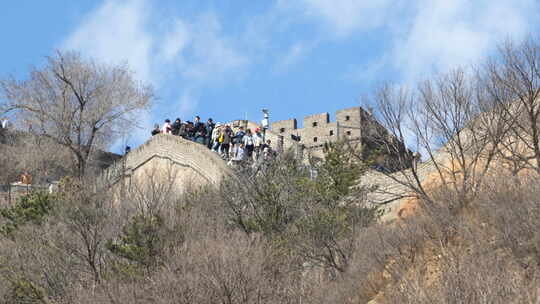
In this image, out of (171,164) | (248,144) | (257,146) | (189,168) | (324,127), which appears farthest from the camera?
(324,127)

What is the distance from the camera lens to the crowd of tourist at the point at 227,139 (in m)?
21.9

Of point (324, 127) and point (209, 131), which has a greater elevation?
point (324, 127)

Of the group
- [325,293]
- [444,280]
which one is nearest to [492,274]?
[444,280]

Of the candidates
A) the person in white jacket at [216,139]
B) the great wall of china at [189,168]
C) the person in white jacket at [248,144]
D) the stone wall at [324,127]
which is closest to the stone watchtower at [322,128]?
the stone wall at [324,127]

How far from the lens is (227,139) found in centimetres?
2280

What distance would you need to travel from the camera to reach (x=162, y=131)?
89.5ft

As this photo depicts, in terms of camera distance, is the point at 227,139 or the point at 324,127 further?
the point at 324,127

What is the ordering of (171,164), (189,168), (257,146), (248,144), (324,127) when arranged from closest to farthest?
(248,144), (257,146), (189,168), (171,164), (324,127)

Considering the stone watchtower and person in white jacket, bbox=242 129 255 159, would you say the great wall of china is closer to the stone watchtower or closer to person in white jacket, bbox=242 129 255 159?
person in white jacket, bbox=242 129 255 159

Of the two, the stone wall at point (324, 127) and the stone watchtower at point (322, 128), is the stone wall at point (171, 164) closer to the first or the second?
the stone watchtower at point (322, 128)

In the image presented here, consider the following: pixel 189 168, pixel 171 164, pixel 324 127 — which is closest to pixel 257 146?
pixel 189 168

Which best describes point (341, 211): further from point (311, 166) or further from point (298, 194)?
point (311, 166)

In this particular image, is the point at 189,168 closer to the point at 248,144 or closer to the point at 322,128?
the point at 248,144

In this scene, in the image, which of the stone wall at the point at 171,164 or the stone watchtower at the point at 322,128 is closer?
the stone wall at the point at 171,164
